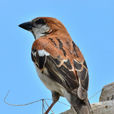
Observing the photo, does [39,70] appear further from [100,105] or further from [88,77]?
[100,105]

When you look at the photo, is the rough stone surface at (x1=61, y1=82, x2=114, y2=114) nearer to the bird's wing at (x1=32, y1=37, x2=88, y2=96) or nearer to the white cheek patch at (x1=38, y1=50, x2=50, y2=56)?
the bird's wing at (x1=32, y1=37, x2=88, y2=96)

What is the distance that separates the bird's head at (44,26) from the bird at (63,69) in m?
0.23

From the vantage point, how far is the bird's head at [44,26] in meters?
7.78

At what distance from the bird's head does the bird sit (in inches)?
9.1

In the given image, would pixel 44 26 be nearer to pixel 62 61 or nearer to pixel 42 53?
pixel 42 53

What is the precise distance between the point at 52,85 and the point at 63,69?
0.43 meters

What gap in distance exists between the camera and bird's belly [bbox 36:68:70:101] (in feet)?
19.4

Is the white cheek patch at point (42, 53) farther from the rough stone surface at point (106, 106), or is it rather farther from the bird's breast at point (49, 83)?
the rough stone surface at point (106, 106)

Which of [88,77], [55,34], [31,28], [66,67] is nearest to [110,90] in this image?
[88,77]

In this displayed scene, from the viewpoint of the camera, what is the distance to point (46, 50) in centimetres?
649

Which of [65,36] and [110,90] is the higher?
[65,36]

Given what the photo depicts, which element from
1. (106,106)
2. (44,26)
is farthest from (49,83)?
(44,26)

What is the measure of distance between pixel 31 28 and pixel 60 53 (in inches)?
75.4

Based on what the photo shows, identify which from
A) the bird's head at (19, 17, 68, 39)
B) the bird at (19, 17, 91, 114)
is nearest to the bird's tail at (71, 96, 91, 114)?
the bird at (19, 17, 91, 114)
